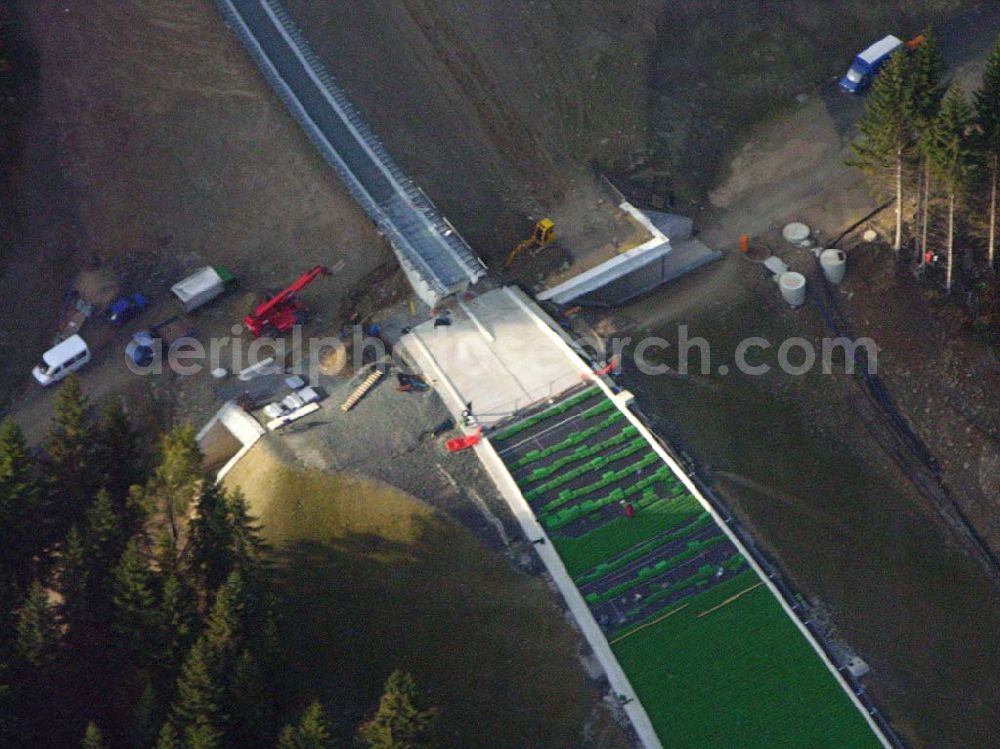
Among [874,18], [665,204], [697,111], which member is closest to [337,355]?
[665,204]

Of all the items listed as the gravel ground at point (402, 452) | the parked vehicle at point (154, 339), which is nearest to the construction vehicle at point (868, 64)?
the gravel ground at point (402, 452)

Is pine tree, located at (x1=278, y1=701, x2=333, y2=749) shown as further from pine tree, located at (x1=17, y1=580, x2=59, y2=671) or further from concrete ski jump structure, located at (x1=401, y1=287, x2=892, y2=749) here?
concrete ski jump structure, located at (x1=401, y1=287, x2=892, y2=749)

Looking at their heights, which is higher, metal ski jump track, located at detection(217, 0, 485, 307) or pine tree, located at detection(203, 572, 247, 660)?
metal ski jump track, located at detection(217, 0, 485, 307)

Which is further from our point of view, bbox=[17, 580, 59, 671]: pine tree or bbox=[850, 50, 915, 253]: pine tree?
bbox=[850, 50, 915, 253]: pine tree

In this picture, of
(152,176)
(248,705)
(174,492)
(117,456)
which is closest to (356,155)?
(152,176)

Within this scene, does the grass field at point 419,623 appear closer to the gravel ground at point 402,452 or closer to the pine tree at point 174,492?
the gravel ground at point 402,452

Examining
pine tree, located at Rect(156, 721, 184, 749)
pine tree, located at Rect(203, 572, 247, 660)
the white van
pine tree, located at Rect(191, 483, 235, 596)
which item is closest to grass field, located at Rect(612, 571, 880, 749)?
pine tree, located at Rect(203, 572, 247, 660)

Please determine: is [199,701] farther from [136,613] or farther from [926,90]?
[926,90]
